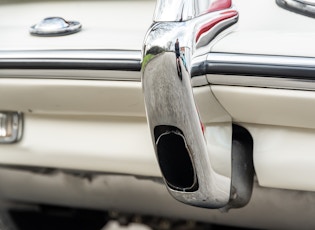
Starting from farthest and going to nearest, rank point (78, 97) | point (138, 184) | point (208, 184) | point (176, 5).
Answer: point (138, 184)
point (78, 97)
point (208, 184)
point (176, 5)

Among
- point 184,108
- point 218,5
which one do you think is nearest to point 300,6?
point 218,5

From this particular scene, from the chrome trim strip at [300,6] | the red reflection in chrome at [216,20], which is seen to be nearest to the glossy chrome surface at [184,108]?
the red reflection in chrome at [216,20]

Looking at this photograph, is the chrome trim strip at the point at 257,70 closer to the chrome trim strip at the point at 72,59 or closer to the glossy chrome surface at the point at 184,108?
the glossy chrome surface at the point at 184,108

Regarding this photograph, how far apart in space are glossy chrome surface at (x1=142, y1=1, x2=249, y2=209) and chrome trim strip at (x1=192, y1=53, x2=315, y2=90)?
27 mm

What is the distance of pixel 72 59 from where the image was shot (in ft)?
4.29

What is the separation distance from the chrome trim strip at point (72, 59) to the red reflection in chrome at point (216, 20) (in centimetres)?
16

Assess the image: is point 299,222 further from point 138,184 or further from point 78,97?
point 78,97

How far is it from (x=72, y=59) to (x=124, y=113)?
0.45 ft

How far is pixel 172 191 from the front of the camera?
1217 mm

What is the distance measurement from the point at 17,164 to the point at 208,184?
18.7 inches

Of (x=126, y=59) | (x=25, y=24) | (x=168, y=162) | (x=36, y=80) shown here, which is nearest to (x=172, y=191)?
(x=168, y=162)

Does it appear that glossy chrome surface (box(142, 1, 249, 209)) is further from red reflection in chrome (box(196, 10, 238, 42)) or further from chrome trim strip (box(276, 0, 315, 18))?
chrome trim strip (box(276, 0, 315, 18))

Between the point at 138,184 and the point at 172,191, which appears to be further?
the point at 138,184

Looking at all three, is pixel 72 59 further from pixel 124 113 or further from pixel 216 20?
pixel 216 20
